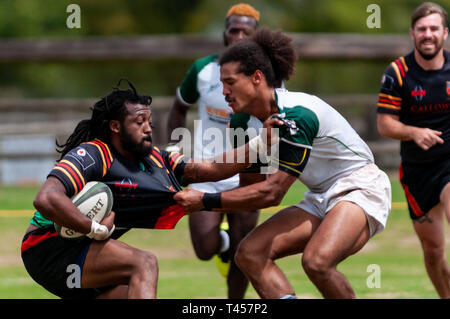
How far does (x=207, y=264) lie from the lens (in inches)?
416

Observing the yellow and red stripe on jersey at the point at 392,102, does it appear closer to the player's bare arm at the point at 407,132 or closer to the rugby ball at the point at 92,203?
the player's bare arm at the point at 407,132

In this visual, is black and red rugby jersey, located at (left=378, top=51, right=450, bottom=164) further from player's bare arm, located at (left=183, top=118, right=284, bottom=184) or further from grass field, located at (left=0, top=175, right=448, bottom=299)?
player's bare arm, located at (left=183, top=118, right=284, bottom=184)

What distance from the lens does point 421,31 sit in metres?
6.77

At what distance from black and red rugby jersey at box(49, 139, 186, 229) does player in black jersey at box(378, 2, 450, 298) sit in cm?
201

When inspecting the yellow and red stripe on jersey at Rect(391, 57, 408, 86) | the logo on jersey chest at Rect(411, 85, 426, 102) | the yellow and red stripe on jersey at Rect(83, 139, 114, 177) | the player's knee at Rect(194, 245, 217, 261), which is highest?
the yellow and red stripe on jersey at Rect(391, 57, 408, 86)

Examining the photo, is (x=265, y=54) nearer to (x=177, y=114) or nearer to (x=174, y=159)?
(x=174, y=159)

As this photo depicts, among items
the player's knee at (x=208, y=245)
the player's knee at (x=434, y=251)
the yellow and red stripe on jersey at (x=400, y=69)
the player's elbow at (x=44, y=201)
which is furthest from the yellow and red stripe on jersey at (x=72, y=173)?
the player's knee at (x=434, y=251)

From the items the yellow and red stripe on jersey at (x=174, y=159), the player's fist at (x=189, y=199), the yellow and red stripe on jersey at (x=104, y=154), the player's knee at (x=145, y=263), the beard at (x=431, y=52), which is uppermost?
the beard at (x=431, y=52)

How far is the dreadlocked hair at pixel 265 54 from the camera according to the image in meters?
5.50

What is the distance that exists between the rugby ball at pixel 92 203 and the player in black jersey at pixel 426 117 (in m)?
2.72

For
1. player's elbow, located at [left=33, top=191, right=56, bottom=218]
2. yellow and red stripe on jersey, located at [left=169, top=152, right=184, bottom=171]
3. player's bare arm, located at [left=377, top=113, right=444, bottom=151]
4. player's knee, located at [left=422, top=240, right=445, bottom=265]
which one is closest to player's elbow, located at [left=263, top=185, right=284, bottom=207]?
yellow and red stripe on jersey, located at [left=169, top=152, right=184, bottom=171]

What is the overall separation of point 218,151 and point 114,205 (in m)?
2.05

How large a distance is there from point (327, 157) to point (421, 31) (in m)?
1.77

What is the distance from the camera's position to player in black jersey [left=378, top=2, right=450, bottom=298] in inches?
266
